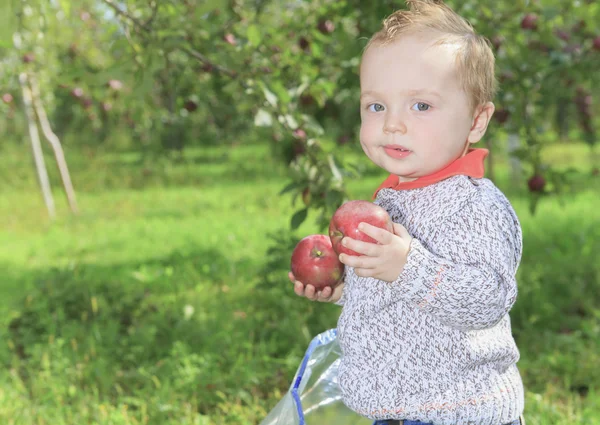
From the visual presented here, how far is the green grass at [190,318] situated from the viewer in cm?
259

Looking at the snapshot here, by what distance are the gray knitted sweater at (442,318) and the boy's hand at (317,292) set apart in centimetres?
11

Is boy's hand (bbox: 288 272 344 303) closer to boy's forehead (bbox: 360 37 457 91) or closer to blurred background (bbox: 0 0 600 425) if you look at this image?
boy's forehead (bbox: 360 37 457 91)

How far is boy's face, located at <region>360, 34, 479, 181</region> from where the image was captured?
1.20 metres

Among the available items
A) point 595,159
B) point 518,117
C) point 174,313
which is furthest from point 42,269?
point 595,159

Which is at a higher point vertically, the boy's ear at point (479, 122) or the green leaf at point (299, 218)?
the boy's ear at point (479, 122)

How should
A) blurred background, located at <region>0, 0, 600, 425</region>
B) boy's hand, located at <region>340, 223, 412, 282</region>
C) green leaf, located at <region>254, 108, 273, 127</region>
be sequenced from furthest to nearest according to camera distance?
blurred background, located at <region>0, 0, 600, 425</region>, green leaf, located at <region>254, 108, 273, 127</region>, boy's hand, located at <region>340, 223, 412, 282</region>

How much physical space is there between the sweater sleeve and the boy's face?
12cm

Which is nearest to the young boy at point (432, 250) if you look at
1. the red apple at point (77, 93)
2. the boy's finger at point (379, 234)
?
the boy's finger at point (379, 234)

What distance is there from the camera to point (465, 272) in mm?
1141

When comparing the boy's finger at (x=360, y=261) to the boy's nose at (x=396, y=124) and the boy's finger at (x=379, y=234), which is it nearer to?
the boy's finger at (x=379, y=234)

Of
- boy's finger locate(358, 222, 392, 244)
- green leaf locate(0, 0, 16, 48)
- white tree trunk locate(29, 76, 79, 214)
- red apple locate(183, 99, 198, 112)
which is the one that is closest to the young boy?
boy's finger locate(358, 222, 392, 244)

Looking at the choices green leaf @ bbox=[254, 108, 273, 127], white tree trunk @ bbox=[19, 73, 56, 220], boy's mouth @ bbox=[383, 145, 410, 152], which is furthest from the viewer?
white tree trunk @ bbox=[19, 73, 56, 220]

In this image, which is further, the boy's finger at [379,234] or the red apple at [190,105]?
the red apple at [190,105]

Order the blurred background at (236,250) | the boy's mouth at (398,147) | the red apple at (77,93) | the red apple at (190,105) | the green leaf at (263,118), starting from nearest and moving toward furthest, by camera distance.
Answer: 1. the boy's mouth at (398,147)
2. the green leaf at (263,118)
3. the blurred background at (236,250)
4. the red apple at (190,105)
5. the red apple at (77,93)
